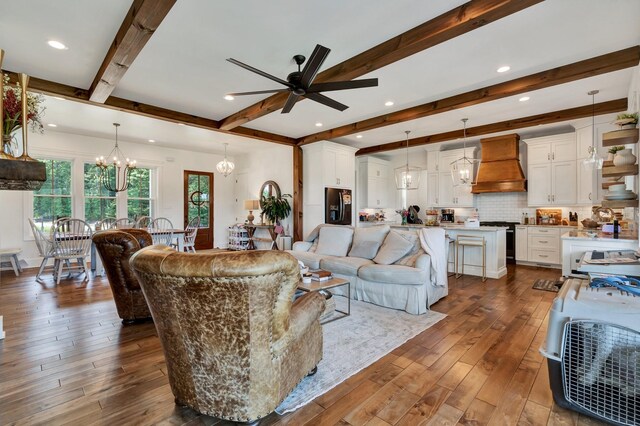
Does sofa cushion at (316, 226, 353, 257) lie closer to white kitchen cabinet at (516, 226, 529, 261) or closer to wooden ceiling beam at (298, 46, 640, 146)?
wooden ceiling beam at (298, 46, 640, 146)

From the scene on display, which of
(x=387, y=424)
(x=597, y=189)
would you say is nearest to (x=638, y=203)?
(x=597, y=189)

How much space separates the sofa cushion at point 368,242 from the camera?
14.4 feet

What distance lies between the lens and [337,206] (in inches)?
279

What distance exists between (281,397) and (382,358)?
3.46 ft

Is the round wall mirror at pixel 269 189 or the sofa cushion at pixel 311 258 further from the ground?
the round wall mirror at pixel 269 189

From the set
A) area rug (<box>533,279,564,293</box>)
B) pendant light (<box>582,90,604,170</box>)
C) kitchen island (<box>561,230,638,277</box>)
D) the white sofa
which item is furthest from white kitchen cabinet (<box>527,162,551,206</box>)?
the white sofa

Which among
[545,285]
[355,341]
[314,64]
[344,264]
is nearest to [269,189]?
[344,264]

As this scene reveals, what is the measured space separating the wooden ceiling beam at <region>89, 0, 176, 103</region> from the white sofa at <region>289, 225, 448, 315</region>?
3216 millimetres

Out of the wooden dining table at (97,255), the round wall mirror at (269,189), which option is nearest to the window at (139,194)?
the wooden dining table at (97,255)

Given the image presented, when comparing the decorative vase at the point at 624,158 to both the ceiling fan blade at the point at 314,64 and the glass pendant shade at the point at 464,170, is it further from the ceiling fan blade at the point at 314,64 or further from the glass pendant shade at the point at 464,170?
the ceiling fan blade at the point at 314,64

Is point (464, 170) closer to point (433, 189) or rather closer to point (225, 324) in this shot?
point (433, 189)

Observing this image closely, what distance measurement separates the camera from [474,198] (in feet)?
24.2

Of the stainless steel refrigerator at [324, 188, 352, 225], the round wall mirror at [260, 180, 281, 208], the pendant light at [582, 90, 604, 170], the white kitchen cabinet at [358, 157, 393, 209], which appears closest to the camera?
the pendant light at [582, 90, 604, 170]

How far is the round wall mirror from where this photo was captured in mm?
7684
